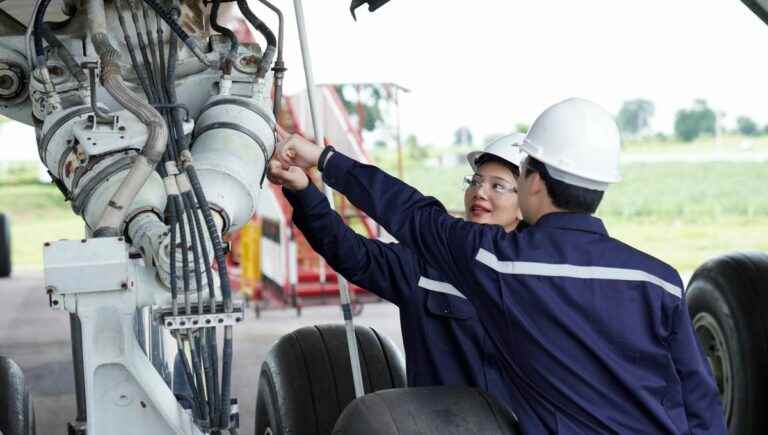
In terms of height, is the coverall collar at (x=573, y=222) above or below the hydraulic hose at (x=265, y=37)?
below

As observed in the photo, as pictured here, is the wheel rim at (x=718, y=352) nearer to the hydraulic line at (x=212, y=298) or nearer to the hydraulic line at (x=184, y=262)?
the hydraulic line at (x=212, y=298)

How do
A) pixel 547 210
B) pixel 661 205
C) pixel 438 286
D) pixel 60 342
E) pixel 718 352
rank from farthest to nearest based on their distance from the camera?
pixel 661 205 < pixel 60 342 < pixel 718 352 < pixel 438 286 < pixel 547 210

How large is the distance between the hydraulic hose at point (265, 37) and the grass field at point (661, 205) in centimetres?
1100

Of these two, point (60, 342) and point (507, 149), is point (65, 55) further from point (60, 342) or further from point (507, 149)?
point (60, 342)

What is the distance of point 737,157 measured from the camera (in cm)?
2217

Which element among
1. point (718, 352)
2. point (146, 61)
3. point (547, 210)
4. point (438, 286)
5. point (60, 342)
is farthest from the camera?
point (60, 342)

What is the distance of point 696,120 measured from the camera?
25.0m

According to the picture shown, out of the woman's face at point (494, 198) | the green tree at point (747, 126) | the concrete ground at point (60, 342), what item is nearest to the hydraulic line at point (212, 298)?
the woman's face at point (494, 198)

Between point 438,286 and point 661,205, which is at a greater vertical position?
point 438,286

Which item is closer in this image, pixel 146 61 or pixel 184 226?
pixel 184 226

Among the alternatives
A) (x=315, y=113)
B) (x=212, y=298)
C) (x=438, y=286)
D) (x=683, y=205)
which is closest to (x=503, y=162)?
(x=438, y=286)

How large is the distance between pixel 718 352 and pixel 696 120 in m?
21.7

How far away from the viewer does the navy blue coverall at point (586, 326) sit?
2.09 m

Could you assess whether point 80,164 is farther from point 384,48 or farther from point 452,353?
point 384,48
